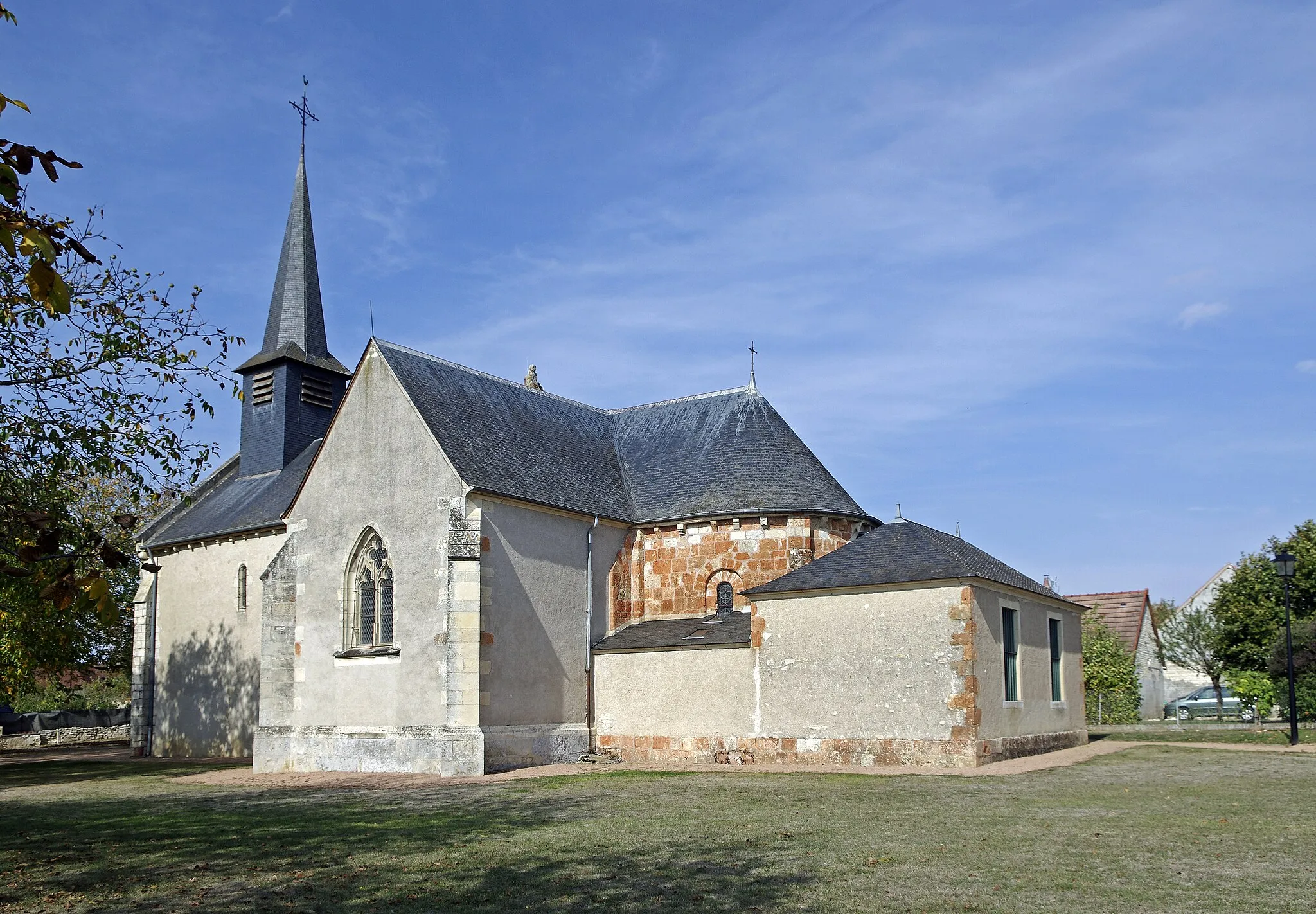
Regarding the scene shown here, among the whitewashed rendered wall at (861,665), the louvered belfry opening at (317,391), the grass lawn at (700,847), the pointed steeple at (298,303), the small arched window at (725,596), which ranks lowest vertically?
the grass lawn at (700,847)

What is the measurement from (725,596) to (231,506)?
561 inches

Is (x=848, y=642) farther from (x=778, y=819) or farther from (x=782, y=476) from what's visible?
(x=778, y=819)

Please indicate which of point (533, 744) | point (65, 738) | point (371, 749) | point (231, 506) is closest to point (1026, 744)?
point (533, 744)

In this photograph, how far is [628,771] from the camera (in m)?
20.0

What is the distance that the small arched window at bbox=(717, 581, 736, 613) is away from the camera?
25047 mm

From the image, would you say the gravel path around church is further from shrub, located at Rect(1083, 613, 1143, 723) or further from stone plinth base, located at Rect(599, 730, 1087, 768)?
shrub, located at Rect(1083, 613, 1143, 723)

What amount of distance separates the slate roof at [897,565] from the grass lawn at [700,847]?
13.4 ft

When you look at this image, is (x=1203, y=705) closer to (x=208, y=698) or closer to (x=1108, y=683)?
(x=1108, y=683)

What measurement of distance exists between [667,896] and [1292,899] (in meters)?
4.31

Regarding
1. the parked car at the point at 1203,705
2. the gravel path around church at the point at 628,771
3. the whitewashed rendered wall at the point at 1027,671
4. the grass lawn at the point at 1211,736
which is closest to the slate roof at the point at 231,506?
the gravel path around church at the point at 628,771

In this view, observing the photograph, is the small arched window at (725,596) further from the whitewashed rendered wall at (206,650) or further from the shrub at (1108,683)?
the shrub at (1108,683)

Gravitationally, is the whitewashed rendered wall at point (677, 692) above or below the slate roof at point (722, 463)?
below

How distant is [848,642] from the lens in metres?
20.4

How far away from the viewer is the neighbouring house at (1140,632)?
4641cm
